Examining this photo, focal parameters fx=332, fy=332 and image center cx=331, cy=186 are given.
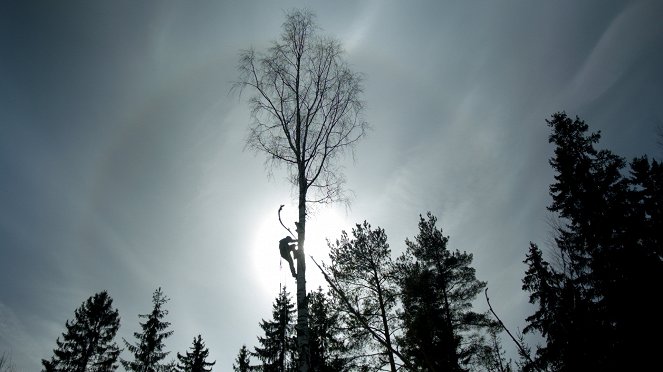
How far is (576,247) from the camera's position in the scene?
1430 centimetres

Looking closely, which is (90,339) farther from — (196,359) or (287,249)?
(287,249)

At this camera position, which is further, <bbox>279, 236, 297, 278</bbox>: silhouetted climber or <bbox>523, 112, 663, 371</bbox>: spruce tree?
<bbox>523, 112, 663, 371</bbox>: spruce tree

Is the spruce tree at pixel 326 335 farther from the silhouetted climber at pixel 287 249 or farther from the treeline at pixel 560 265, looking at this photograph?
the silhouetted climber at pixel 287 249

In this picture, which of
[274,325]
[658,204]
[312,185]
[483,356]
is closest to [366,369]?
[483,356]

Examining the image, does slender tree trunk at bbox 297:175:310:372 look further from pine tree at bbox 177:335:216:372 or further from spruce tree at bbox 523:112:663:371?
pine tree at bbox 177:335:216:372

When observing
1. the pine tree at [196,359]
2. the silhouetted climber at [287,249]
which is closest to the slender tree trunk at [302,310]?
the silhouetted climber at [287,249]

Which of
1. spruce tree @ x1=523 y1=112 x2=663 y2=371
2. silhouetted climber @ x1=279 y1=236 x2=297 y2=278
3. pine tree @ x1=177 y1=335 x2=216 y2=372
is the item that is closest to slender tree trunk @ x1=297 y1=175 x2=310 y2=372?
silhouetted climber @ x1=279 y1=236 x2=297 y2=278

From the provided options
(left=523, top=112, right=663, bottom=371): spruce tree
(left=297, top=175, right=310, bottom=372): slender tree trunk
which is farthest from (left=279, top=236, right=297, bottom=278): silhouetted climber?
(left=523, top=112, right=663, bottom=371): spruce tree

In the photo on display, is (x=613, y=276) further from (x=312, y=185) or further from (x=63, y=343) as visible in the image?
(x=63, y=343)

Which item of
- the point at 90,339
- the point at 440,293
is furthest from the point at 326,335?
the point at 90,339

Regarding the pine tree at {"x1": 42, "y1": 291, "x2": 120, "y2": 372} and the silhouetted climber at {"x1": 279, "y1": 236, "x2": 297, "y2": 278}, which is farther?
the pine tree at {"x1": 42, "y1": 291, "x2": 120, "y2": 372}

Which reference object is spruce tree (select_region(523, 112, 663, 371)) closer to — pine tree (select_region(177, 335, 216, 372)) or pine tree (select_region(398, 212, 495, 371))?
pine tree (select_region(398, 212, 495, 371))

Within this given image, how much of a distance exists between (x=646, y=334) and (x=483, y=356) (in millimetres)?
7043

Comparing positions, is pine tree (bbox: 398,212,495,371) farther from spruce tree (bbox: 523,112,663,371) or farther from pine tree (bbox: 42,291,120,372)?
→ pine tree (bbox: 42,291,120,372)
